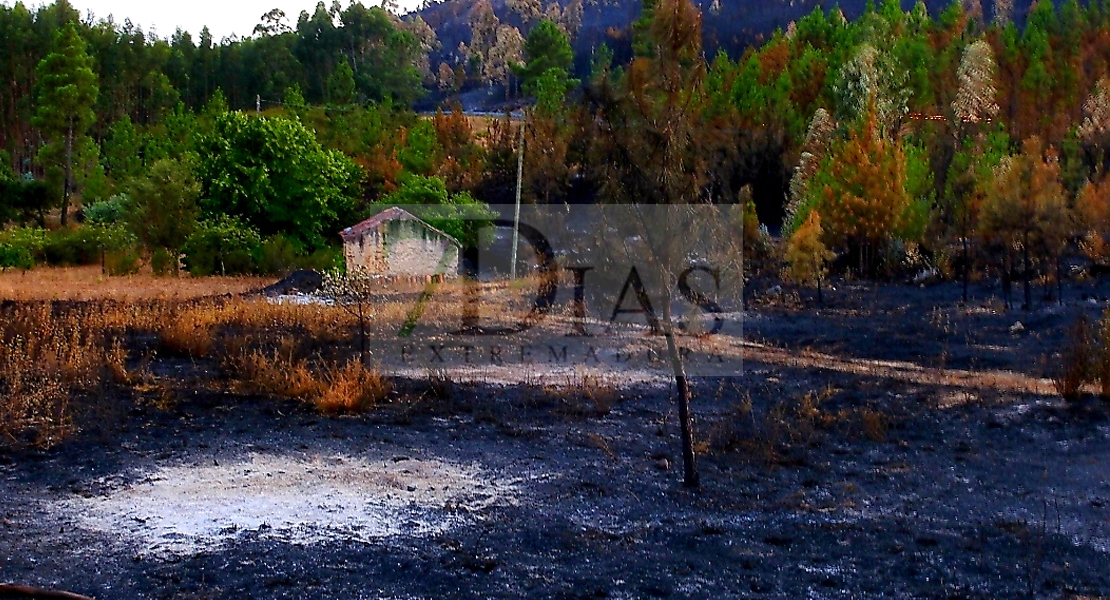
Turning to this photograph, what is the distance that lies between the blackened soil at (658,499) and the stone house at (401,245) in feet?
53.0

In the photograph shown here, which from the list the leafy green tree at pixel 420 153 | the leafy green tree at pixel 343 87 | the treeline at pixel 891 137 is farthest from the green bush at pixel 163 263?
the leafy green tree at pixel 343 87

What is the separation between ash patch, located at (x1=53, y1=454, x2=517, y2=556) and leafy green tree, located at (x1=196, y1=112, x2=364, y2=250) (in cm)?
2657

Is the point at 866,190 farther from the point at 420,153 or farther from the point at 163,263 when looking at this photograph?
the point at 163,263

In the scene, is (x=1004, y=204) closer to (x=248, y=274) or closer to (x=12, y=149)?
(x=248, y=274)

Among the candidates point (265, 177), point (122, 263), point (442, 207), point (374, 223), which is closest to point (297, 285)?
point (374, 223)

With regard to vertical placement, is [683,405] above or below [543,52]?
below

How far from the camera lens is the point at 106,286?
75.8ft

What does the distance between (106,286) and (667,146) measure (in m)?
20.5

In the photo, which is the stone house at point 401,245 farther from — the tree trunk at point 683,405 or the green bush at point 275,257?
the tree trunk at point 683,405

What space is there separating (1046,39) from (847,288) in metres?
27.9

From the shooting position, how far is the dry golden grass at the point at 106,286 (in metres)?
19.8

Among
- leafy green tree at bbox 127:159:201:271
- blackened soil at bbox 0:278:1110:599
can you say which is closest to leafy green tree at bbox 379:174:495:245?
leafy green tree at bbox 127:159:201:271

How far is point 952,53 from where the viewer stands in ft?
151

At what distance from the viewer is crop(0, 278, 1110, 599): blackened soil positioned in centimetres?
520
